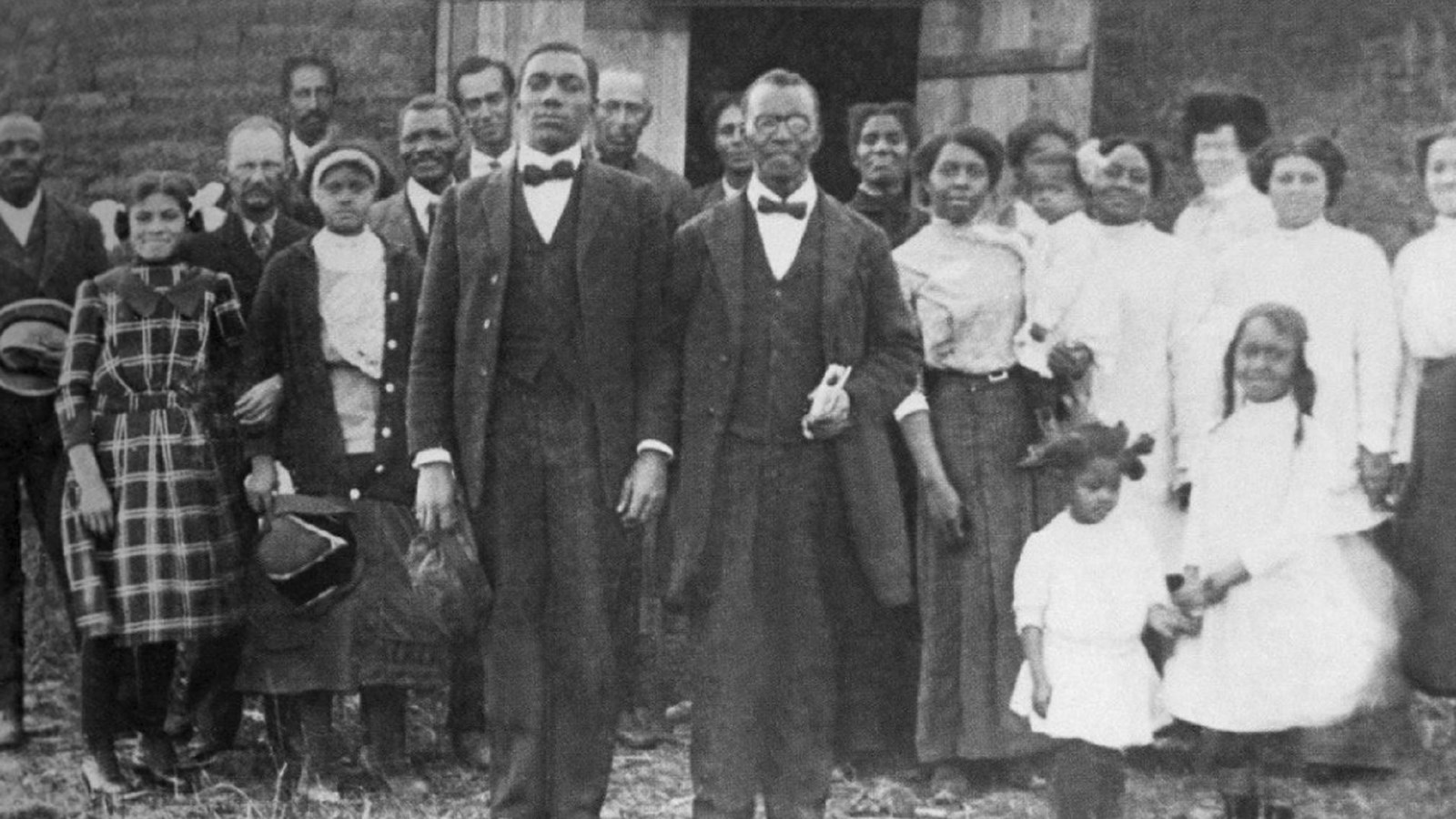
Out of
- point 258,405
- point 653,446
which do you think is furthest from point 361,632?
point 653,446

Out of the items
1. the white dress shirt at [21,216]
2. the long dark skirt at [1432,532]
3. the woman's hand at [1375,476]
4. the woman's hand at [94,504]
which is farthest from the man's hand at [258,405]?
the long dark skirt at [1432,532]

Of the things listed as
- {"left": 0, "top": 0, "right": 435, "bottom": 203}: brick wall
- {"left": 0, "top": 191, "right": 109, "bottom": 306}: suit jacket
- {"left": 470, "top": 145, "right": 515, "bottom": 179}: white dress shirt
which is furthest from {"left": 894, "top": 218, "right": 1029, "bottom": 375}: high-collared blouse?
{"left": 0, "top": 191, "right": 109, "bottom": 306}: suit jacket

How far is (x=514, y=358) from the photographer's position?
373 centimetres

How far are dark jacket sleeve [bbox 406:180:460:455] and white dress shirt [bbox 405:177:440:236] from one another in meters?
0.77

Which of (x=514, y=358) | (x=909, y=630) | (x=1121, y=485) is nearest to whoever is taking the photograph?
(x=514, y=358)

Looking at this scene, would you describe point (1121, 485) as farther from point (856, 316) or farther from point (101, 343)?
point (101, 343)

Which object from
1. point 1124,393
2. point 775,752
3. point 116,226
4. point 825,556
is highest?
point 116,226

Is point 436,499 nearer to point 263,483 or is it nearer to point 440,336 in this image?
point 440,336

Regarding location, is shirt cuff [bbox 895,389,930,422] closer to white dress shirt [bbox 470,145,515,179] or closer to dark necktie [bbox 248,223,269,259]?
white dress shirt [bbox 470,145,515,179]

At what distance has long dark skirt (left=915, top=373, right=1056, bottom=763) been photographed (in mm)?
4246

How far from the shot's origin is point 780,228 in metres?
3.81

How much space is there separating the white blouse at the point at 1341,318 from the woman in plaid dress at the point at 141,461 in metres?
2.38

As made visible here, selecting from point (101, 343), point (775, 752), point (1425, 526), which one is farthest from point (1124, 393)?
point (101, 343)

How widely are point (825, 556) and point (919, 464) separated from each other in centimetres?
44
